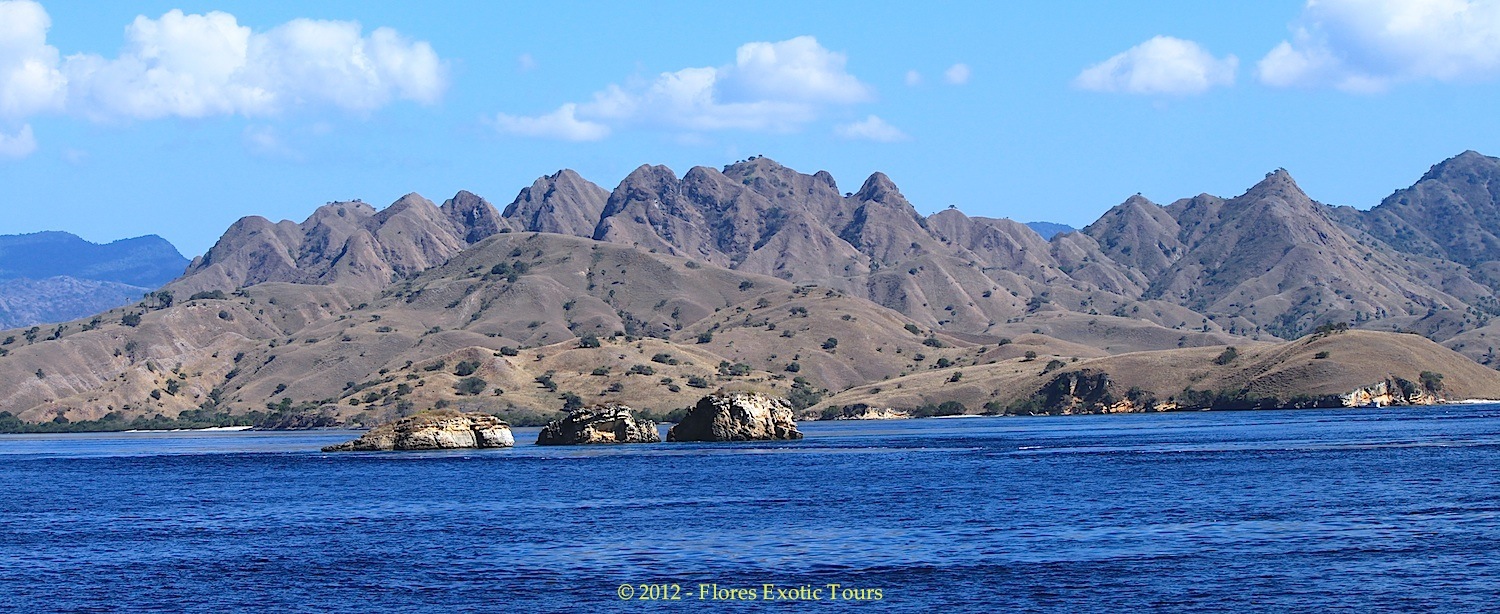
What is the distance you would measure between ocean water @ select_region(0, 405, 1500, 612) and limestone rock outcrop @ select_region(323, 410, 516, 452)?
34.7m

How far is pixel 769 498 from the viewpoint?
84062 mm

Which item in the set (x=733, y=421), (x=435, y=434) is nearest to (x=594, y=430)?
(x=733, y=421)

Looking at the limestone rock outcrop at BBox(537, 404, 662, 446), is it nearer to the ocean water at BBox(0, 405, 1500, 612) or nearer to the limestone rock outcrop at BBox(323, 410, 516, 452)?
the limestone rock outcrop at BBox(323, 410, 516, 452)

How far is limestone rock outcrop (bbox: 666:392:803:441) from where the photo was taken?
165 m

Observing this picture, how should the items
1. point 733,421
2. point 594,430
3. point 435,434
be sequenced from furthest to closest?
point 594,430 < point 733,421 < point 435,434

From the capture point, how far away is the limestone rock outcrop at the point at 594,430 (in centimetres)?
16700

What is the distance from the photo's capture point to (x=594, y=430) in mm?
167250

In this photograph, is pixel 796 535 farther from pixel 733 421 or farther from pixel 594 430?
pixel 594 430

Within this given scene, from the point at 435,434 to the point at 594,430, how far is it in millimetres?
18852

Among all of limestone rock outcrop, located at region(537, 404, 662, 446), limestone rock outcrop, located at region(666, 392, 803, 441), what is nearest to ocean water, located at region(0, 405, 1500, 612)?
limestone rock outcrop, located at region(666, 392, 803, 441)

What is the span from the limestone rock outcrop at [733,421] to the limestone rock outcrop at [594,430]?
4587 mm

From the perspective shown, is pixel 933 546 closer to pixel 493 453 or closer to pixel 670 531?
pixel 670 531

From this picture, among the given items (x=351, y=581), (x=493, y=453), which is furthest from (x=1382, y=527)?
(x=493, y=453)

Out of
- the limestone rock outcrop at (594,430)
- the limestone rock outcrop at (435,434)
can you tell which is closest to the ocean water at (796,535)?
the limestone rock outcrop at (435,434)
